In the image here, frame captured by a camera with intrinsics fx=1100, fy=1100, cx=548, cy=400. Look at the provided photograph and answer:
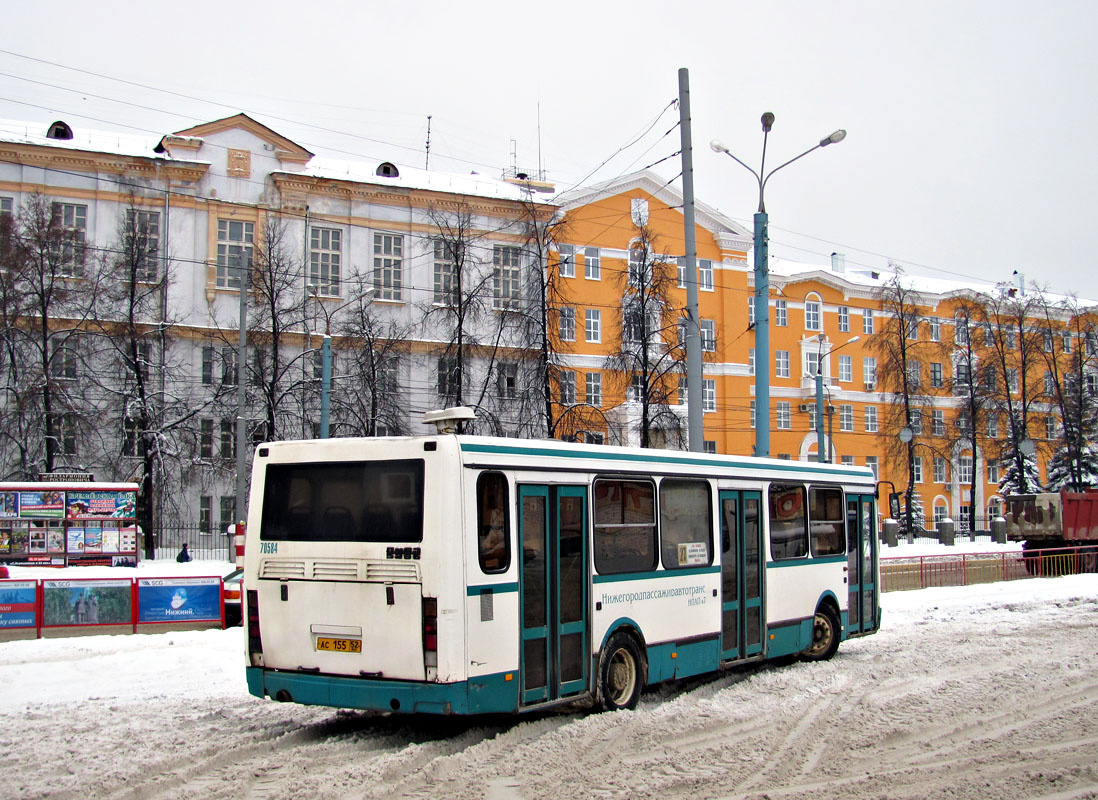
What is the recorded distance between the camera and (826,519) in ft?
49.4

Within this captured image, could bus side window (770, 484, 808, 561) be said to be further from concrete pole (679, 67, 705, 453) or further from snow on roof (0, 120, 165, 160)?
snow on roof (0, 120, 165, 160)

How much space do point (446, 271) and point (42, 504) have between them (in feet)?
70.8

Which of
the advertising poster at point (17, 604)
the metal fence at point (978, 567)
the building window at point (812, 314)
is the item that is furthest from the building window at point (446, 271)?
the advertising poster at point (17, 604)

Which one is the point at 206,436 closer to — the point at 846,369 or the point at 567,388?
the point at 567,388

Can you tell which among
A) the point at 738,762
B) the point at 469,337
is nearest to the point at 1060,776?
the point at 738,762

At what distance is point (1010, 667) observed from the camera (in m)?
13.7

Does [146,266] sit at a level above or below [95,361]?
above

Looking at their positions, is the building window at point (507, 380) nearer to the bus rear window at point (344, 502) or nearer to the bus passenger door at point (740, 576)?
the bus passenger door at point (740, 576)

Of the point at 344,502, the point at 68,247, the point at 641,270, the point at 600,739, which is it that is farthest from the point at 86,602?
the point at 641,270

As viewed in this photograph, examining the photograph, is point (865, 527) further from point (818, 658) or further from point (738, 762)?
point (738, 762)

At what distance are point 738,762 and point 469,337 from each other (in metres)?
35.9

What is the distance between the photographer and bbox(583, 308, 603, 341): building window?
5294 centimetres

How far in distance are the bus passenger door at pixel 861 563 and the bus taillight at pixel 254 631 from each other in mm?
8918

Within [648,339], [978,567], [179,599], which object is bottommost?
[978,567]
